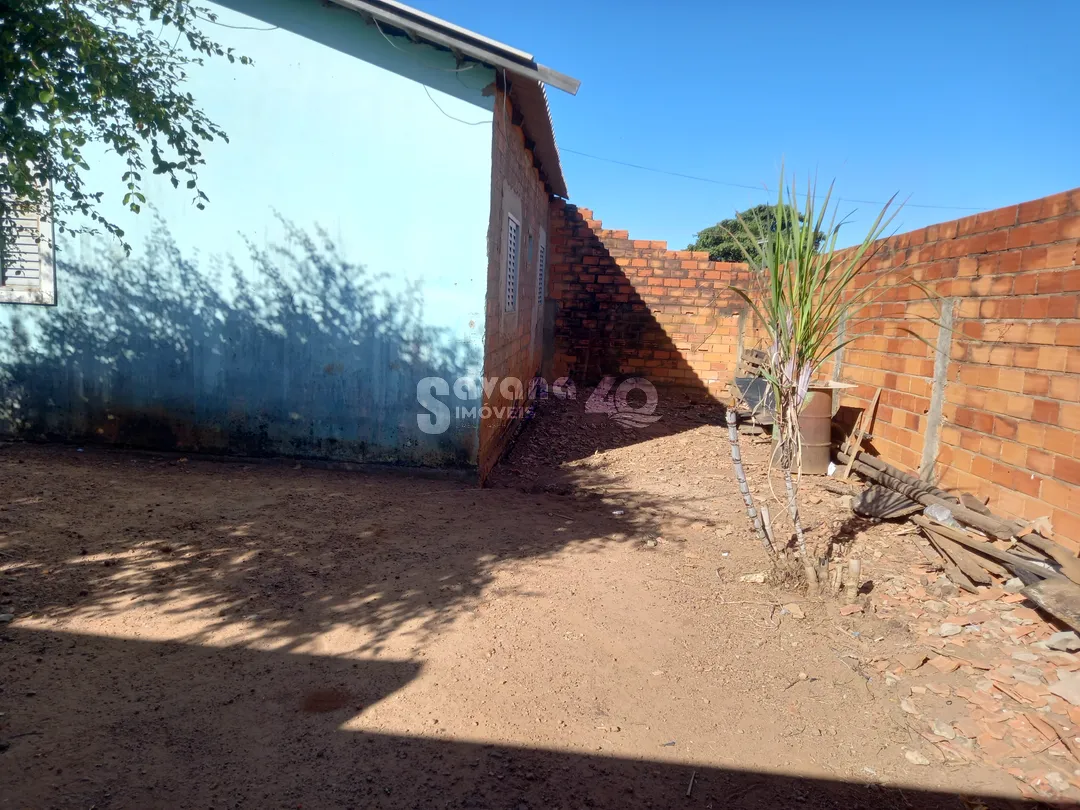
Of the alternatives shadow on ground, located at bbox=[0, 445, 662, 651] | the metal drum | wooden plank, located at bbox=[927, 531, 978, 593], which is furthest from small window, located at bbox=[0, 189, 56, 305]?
wooden plank, located at bbox=[927, 531, 978, 593]

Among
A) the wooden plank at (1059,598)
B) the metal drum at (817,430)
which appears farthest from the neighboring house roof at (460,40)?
the wooden plank at (1059,598)

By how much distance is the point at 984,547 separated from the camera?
3.95m

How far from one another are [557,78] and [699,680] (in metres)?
4.29

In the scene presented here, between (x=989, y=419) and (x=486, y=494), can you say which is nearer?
(x=989, y=419)

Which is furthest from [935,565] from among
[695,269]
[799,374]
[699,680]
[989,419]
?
[695,269]

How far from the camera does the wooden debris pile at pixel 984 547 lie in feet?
11.1

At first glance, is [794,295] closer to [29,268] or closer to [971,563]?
[971,563]

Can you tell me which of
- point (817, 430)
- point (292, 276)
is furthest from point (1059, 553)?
point (292, 276)

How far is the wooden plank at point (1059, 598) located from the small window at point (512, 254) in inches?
195

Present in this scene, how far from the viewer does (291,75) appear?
550 cm

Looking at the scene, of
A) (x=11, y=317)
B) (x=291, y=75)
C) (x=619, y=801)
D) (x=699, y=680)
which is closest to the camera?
(x=619, y=801)

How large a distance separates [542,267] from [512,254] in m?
3.58

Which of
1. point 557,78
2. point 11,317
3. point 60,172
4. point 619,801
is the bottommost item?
point 619,801

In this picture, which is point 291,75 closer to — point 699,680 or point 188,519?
point 188,519
